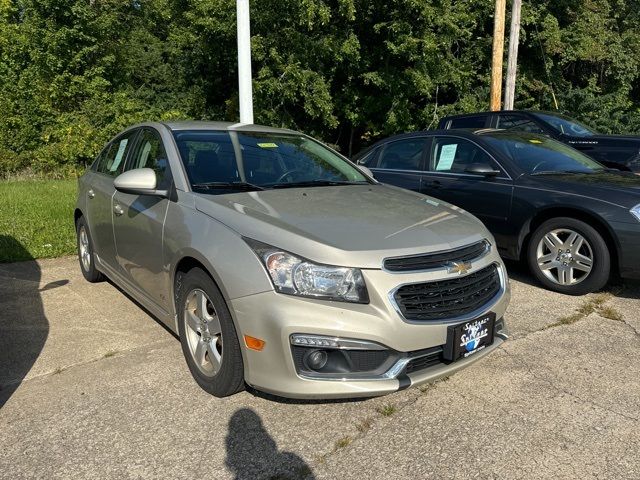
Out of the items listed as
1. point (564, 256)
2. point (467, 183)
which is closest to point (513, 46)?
point (467, 183)

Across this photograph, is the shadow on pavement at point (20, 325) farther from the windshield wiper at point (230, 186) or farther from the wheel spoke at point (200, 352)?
the windshield wiper at point (230, 186)

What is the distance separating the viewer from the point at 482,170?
215 inches

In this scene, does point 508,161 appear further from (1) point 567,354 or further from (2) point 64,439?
(2) point 64,439

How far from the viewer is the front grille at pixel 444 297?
272cm

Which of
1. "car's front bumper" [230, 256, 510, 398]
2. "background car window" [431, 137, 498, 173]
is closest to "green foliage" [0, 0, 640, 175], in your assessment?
"background car window" [431, 137, 498, 173]

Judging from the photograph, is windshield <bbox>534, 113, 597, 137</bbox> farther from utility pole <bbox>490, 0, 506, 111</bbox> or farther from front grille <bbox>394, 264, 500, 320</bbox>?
front grille <bbox>394, 264, 500, 320</bbox>

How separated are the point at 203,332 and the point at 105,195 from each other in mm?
2031

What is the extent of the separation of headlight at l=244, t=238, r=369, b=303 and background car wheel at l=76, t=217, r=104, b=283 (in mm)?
3074

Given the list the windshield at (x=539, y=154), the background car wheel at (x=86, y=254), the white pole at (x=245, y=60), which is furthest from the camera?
the white pole at (x=245, y=60)

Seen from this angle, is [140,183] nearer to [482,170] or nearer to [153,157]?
[153,157]

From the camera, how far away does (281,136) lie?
4461 millimetres

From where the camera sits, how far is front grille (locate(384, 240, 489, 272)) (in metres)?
2.74

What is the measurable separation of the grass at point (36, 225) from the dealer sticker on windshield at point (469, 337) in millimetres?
5469

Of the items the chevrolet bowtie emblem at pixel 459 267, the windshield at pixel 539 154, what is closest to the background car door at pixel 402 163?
the windshield at pixel 539 154
